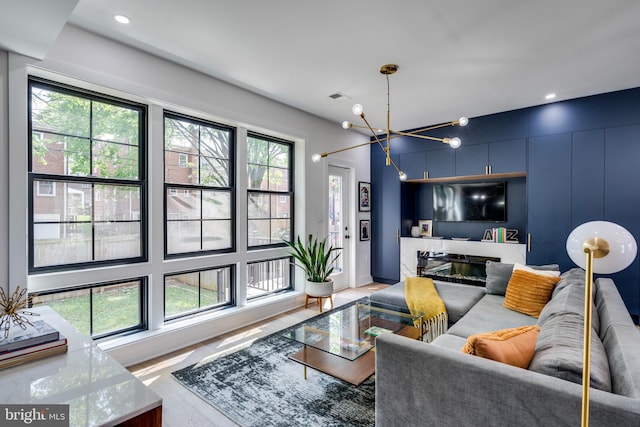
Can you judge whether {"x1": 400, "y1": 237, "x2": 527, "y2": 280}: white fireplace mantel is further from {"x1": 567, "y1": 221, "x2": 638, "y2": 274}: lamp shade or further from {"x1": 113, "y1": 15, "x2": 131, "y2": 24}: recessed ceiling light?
{"x1": 113, "y1": 15, "x2": 131, "y2": 24}: recessed ceiling light

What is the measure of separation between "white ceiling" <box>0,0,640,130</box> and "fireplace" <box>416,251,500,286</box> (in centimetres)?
238

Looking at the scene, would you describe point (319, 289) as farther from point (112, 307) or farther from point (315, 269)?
point (112, 307)

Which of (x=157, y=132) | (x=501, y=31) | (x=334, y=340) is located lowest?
(x=334, y=340)

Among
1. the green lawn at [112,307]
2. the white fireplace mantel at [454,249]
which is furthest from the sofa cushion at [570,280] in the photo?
the green lawn at [112,307]

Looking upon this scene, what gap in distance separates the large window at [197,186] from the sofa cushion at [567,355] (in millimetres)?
3015

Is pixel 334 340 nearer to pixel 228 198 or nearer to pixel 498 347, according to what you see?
pixel 498 347

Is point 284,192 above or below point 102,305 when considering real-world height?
above

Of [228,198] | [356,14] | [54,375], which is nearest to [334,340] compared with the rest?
[54,375]

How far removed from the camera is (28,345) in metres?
1.24

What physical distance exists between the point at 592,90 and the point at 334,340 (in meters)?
4.09

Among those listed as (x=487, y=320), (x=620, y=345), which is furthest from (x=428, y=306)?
(x=620, y=345)

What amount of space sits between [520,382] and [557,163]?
152 inches

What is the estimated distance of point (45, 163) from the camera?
7.91 feet

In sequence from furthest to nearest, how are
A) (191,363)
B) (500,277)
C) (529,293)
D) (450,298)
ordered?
(500,277), (450,298), (529,293), (191,363)
